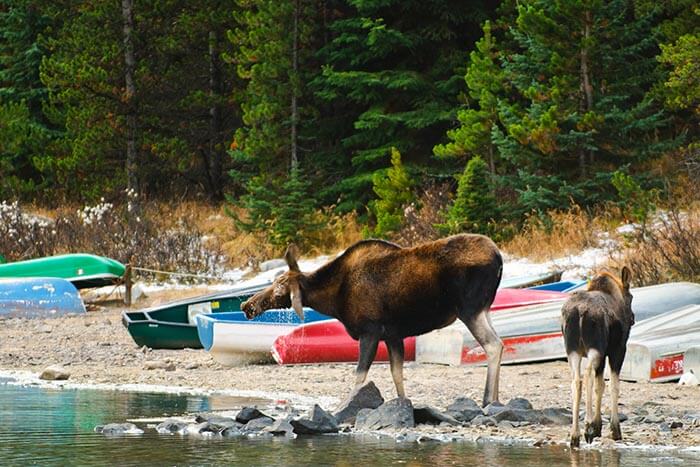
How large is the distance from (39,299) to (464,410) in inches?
645

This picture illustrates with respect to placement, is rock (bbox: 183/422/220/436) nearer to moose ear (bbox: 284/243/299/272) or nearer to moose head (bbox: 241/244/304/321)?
moose head (bbox: 241/244/304/321)

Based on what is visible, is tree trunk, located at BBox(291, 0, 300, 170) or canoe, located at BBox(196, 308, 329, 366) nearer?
canoe, located at BBox(196, 308, 329, 366)

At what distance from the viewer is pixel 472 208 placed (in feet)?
83.8

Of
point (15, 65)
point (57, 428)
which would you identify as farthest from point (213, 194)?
point (57, 428)

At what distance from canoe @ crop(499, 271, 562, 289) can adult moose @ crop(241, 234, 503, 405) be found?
945 cm

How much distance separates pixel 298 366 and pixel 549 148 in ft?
33.5

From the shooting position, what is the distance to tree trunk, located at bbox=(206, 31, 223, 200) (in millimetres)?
37906

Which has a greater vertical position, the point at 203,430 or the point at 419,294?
the point at 419,294

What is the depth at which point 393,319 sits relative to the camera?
12242 millimetres

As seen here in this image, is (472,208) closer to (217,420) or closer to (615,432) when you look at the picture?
(217,420)

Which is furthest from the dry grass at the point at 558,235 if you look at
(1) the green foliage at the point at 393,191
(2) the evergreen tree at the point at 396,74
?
(2) the evergreen tree at the point at 396,74

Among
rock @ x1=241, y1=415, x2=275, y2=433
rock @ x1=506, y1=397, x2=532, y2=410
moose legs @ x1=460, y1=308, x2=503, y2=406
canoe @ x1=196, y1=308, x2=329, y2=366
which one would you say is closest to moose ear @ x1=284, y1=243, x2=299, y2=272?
rock @ x1=241, y1=415, x2=275, y2=433

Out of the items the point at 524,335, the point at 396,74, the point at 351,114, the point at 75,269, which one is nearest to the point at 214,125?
the point at 351,114

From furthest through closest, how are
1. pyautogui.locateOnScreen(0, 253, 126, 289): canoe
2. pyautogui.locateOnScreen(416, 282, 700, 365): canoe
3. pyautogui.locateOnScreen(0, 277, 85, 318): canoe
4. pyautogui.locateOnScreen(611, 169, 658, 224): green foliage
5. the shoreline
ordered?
pyautogui.locateOnScreen(0, 253, 126, 289): canoe < pyautogui.locateOnScreen(0, 277, 85, 318): canoe < pyautogui.locateOnScreen(611, 169, 658, 224): green foliage < pyautogui.locateOnScreen(416, 282, 700, 365): canoe < the shoreline
